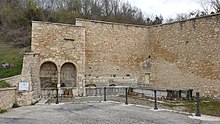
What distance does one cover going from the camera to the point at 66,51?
18.2 metres

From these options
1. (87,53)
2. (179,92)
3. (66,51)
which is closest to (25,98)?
(66,51)

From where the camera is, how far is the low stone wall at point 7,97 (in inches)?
452

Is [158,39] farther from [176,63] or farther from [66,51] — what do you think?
[66,51]

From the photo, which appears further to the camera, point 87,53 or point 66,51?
point 87,53

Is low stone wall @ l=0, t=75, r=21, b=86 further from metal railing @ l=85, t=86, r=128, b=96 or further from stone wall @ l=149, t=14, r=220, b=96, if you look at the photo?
stone wall @ l=149, t=14, r=220, b=96

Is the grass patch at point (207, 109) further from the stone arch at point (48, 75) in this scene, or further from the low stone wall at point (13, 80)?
the stone arch at point (48, 75)

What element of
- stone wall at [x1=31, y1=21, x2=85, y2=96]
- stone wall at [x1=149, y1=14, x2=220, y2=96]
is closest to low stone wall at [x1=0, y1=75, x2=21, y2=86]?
stone wall at [x1=31, y1=21, x2=85, y2=96]

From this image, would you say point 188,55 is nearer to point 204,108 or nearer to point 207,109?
point 204,108

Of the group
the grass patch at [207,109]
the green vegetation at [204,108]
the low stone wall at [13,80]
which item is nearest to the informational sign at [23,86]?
the low stone wall at [13,80]

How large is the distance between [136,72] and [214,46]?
7153 millimetres

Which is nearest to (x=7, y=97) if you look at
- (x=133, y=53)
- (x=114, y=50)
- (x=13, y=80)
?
(x=13, y=80)

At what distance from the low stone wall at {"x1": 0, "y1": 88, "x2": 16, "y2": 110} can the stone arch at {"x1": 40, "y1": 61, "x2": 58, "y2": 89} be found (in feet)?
15.1

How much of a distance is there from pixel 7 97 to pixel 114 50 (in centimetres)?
1064

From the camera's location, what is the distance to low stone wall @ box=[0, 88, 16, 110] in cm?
1149
